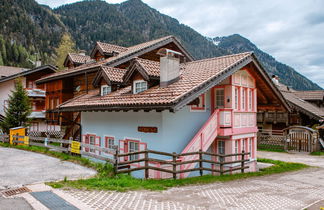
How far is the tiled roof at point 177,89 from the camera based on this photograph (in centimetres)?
1116

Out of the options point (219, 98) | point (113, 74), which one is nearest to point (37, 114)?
point (113, 74)

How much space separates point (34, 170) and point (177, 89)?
23.0 ft

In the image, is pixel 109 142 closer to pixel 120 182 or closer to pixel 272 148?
pixel 120 182

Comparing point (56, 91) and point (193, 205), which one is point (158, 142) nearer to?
point (193, 205)

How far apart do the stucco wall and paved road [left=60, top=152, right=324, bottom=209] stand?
2.86 m

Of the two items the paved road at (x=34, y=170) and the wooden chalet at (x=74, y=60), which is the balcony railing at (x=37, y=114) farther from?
the paved road at (x=34, y=170)

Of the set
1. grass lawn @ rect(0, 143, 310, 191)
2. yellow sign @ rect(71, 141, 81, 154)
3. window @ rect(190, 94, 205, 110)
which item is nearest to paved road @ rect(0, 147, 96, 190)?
grass lawn @ rect(0, 143, 310, 191)

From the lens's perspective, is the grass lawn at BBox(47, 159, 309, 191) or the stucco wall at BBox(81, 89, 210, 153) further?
the stucco wall at BBox(81, 89, 210, 153)

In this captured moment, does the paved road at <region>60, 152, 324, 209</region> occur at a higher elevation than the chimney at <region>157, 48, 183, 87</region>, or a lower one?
lower

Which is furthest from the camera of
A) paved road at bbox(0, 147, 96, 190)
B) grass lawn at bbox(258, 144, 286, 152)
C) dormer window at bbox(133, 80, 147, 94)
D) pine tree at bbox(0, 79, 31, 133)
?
grass lawn at bbox(258, 144, 286, 152)

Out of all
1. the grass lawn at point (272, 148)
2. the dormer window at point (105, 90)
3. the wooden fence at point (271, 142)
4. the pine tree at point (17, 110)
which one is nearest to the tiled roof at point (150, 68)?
the dormer window at point (105, 90)

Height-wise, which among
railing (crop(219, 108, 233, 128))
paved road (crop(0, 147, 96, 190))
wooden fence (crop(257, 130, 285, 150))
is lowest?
wooden fence (crop(257, 130, 285, 150))

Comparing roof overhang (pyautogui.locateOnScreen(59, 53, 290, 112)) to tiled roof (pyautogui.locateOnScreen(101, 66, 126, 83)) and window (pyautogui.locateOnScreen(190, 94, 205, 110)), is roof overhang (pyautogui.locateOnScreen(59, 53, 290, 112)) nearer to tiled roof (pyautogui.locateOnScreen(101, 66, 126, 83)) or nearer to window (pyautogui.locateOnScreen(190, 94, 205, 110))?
window (pyautogui.locateOnScreen(190, 94, 205, 110))

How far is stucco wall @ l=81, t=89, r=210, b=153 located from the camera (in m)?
12.1
